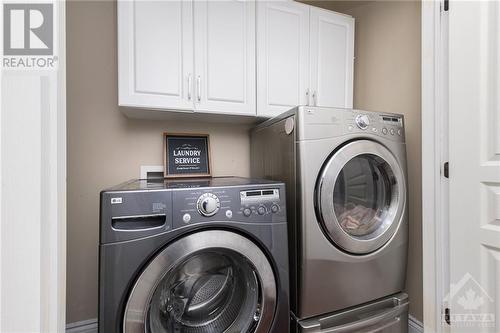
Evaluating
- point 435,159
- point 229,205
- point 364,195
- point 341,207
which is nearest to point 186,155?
point 229,205

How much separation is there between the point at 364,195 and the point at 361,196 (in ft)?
0.07

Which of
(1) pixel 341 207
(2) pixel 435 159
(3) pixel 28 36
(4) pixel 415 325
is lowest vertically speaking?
(4) pixel 415 325

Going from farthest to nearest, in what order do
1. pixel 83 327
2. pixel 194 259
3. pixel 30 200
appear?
1. pixel 83 327
2. pixel 194 259
3. pixel 30 200

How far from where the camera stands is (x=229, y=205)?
0.95m

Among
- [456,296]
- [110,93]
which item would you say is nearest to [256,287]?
[456,296]

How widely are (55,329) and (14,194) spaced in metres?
0.38

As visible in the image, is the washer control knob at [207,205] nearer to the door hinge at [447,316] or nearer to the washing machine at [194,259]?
the washing machine at [194,259]

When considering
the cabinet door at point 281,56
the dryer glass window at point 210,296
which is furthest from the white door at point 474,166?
the dryer glass window at point 210,296

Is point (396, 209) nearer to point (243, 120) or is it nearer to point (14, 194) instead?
point (243, 120)

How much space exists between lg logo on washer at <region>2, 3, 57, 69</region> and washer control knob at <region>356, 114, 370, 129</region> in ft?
4.00

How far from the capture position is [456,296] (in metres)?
1.16

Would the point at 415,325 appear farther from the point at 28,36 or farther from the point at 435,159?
the point at 28,36

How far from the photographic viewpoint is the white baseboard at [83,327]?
1.40 metres

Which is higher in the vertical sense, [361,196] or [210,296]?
[361,196]
